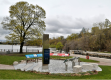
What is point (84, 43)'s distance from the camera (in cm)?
5203

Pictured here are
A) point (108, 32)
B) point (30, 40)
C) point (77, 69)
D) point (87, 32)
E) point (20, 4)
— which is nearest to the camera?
point (77, 69)

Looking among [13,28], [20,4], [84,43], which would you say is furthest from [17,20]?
[84,43]

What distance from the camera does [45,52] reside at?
460 inches

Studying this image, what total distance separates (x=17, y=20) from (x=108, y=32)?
1529 inches

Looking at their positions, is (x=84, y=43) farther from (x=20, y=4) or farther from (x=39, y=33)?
(x=20, y=4)

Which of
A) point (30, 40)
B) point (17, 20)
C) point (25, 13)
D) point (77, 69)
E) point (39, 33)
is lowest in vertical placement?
point (77, 69)

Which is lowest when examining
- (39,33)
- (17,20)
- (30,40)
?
(30,40)

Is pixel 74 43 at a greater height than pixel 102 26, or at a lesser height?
lesser

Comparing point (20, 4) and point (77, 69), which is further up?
point (20, 4)

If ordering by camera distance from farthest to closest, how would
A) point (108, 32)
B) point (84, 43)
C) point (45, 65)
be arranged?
point (84, 43), point (108, 32), point (45, 65)

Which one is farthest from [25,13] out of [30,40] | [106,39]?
[106,39]

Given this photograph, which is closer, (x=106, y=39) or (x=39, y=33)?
(x=39, y=33)

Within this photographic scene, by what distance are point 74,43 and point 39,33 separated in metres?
30.7

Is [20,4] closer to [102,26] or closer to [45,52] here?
[45,52]
